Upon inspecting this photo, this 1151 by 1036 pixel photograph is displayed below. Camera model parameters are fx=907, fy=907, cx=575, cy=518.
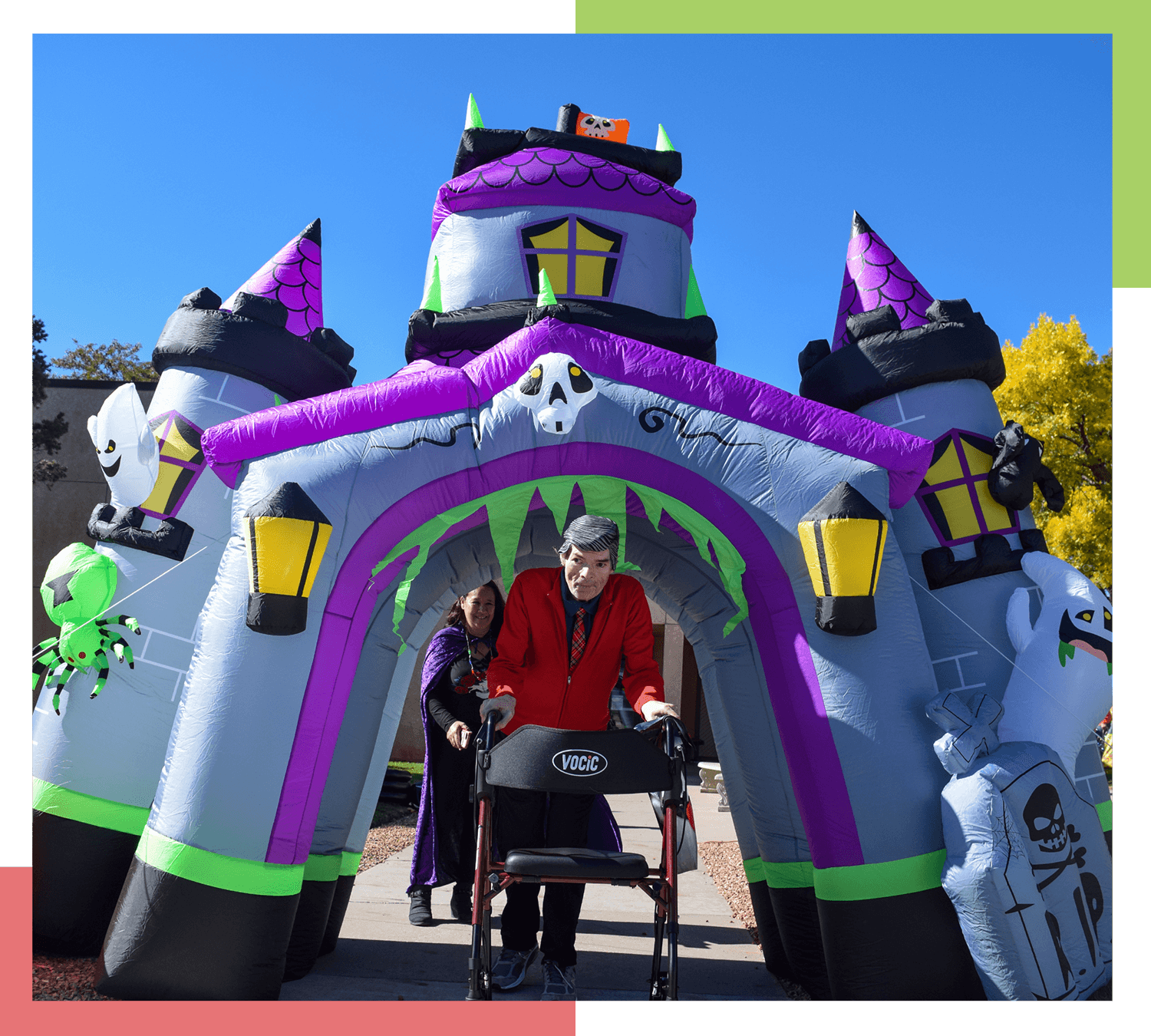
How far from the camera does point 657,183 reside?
13.8 feet

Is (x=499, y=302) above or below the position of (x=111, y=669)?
above

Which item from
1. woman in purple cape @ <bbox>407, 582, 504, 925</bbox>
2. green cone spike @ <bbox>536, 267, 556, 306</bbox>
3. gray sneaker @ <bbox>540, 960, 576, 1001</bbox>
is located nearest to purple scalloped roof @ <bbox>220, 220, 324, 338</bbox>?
green cone spike @ <bbox>536, 267, 556, 306</bbox>

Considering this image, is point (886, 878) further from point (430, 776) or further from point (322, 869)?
point (430, 776)

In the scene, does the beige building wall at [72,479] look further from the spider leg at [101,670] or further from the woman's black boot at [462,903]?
the spider leg at [101,670]

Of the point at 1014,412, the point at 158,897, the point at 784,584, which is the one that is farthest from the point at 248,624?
the point at 1014,412

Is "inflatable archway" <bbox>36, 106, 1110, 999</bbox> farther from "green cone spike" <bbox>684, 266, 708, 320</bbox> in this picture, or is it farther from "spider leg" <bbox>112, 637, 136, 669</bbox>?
"green cone spike" <bbox>684, 266, 708, 320</bbox>

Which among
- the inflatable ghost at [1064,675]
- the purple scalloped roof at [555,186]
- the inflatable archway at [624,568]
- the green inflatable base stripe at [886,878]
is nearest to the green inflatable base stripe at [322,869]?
the inflatable archway at [624,568]

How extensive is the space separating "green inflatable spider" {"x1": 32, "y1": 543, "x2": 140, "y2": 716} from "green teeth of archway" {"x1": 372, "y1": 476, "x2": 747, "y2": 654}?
43.5 inches

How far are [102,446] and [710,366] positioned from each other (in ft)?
7.40

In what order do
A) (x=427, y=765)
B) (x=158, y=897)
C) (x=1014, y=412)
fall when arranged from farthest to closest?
(x=1014, y=412)
(x=427, y=765)
(x=158, y=897)

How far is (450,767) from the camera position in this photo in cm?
412

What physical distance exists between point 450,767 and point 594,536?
1.83 m

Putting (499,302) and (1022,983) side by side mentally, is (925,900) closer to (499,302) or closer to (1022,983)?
(1022,983)

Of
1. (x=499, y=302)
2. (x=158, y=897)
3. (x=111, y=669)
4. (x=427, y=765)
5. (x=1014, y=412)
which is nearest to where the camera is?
(x=158, y=897)
